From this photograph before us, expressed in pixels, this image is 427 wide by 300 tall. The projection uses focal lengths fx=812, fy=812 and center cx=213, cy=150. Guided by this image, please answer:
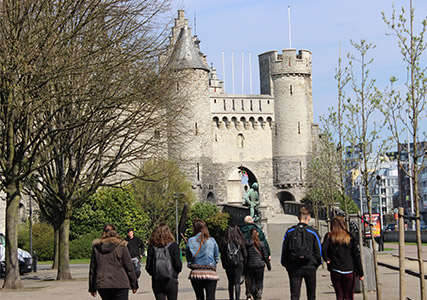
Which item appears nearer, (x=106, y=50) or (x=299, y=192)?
(x=106, y=50)

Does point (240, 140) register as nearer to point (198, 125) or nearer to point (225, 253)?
point (198, 125)

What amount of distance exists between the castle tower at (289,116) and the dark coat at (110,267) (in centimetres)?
5989

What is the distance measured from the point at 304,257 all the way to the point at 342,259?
0.53 m

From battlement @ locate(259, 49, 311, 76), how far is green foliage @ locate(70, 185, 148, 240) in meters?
25.9

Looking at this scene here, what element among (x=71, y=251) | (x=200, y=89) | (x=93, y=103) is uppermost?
(x=200, y=89)

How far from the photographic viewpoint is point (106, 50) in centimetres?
1852

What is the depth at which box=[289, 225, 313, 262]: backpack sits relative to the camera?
9.96 m

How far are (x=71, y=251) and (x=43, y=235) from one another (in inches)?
99.0

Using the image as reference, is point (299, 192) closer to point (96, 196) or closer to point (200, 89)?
point (200, 89)

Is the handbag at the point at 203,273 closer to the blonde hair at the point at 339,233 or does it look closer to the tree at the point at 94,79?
the blonde hair at the point at 339,233

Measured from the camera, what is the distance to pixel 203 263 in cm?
1030

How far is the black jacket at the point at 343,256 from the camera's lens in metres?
10.2

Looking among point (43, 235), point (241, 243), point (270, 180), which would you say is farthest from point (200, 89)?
point (241, 243)

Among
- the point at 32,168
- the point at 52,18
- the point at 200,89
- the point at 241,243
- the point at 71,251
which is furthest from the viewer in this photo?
the point at 200,89
